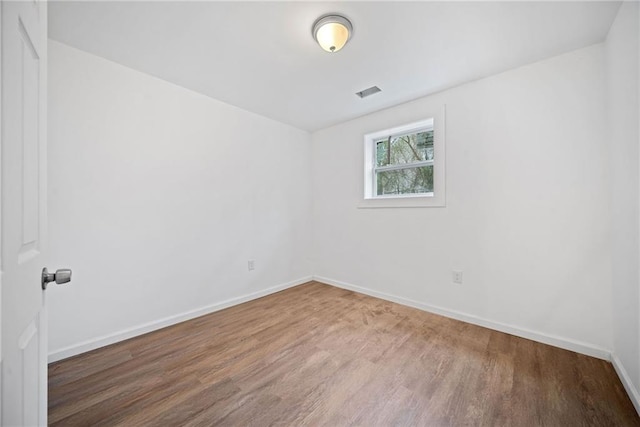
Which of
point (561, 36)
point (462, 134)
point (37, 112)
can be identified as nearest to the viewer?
point (37, 112)

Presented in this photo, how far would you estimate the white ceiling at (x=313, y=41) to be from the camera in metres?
1.49

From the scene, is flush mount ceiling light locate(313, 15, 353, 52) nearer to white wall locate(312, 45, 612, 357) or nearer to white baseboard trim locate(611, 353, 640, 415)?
white wall locate(312, 45, 612, 357)

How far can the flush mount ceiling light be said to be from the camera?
5.13 feet

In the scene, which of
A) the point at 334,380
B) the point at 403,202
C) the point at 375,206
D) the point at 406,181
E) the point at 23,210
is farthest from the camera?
the point at 375,206

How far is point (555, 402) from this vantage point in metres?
1.36

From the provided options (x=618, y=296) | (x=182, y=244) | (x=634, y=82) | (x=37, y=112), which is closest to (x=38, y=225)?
(x=37, y=112)

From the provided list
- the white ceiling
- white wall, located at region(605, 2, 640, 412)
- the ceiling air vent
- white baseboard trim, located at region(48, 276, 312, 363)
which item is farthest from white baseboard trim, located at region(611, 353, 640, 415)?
white baseboard trim, located at region(48, 276, 312, 363)

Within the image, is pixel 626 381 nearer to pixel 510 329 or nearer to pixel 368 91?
pixel 510 329

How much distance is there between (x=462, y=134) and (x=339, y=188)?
1579 mm

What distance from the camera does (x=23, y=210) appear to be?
0.66 meters

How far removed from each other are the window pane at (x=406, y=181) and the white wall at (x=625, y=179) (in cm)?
131

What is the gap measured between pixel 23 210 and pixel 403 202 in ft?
9.03

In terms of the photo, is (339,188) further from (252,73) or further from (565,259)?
(565,259)

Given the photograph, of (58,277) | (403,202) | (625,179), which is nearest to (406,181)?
(403,202)
